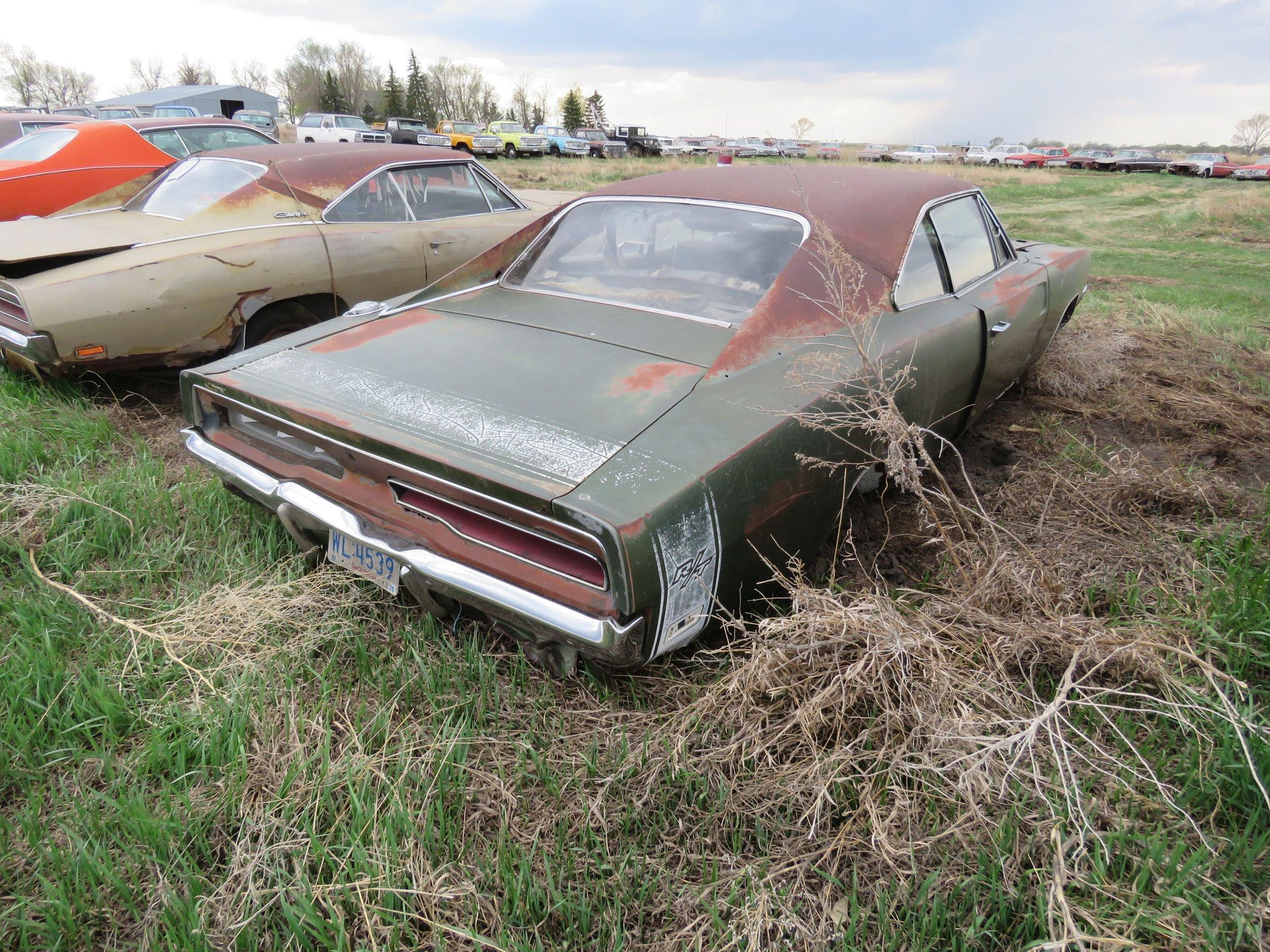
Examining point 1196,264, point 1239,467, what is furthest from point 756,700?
point 1196,264

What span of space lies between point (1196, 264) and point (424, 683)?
40.1 ft

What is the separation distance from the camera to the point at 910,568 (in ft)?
9.12

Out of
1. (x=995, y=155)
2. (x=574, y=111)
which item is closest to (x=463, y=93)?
(x=574, y=111)

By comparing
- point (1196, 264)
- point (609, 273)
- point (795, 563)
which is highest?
point (609, 273)

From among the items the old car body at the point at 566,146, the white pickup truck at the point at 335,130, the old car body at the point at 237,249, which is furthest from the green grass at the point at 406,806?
the old car body at the point at 566,146

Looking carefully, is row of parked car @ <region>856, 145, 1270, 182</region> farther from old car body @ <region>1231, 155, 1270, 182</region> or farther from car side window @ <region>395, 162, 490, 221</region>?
car side window @ <region>395, 162, 490, 221</region>

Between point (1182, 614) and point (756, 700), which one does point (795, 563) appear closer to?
point (756, 700)

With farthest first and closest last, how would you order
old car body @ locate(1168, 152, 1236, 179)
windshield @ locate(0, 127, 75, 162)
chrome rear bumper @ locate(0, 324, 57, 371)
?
old car body @ locate(1168, 152, 1236, 179), windshield @ locate(0, 127, 75, 162), chrome rear bumper @ locate(0, 324, 57, 371)

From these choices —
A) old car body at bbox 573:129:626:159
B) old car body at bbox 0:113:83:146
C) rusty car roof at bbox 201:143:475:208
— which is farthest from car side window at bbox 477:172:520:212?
old car body at bbox 573:129:626:159

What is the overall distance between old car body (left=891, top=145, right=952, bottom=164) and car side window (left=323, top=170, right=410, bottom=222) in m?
36.9

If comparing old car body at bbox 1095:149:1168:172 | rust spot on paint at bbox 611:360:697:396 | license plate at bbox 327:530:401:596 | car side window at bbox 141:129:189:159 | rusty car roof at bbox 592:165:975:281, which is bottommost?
old car body at bbox 1095:149:1168:172

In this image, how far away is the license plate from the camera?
2104 mm

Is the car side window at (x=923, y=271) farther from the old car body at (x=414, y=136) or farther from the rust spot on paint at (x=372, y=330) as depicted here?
the old car body at (x=414, y=136)

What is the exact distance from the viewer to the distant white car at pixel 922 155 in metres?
39.1
